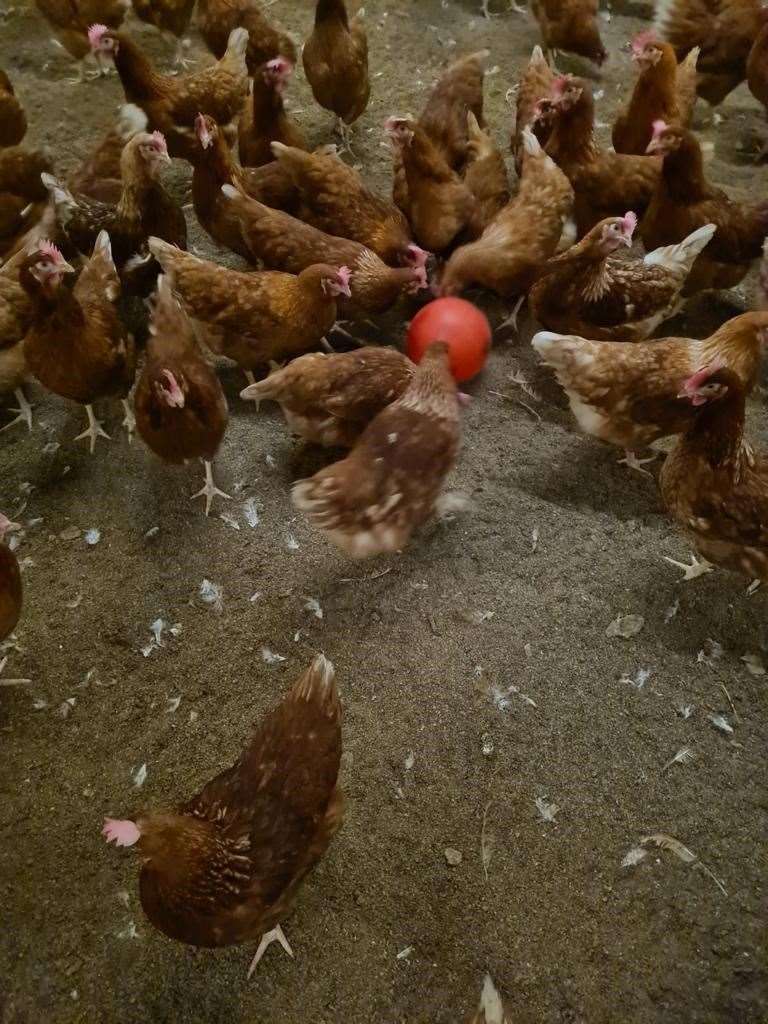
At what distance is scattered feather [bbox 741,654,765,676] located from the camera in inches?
94.1

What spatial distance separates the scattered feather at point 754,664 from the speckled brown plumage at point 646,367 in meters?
0.87

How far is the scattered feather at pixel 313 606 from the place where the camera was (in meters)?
2.56

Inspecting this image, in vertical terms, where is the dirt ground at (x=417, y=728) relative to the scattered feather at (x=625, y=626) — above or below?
below

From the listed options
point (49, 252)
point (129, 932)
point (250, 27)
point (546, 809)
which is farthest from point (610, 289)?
point (250, 27)

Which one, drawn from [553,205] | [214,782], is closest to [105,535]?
[214,782]

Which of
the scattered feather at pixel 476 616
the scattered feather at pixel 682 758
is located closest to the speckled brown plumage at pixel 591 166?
the scattered feather at pixel 476 616

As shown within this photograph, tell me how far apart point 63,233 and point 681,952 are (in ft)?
11.6

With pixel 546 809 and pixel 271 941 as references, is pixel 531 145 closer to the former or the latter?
pixel 546 809

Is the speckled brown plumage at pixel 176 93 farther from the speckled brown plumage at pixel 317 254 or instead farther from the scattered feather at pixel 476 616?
the scattered feather at pixel 476 616

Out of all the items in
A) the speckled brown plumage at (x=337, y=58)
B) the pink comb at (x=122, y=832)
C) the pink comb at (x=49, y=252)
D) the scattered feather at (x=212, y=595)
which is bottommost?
the scattered feather at (x=212, y=595)

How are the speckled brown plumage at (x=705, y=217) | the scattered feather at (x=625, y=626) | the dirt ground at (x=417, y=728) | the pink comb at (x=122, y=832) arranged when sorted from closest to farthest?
1. the pink comb at (x=122, y=832)
2. the dirt ground at (x=417, y=728)
3. the scattered feather at (x=625, y=626)
4. the speckled brown plumage at (x=705, y=217)

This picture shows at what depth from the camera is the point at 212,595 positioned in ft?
8.57

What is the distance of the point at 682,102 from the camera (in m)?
3.79

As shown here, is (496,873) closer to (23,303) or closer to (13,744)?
(13,744)
